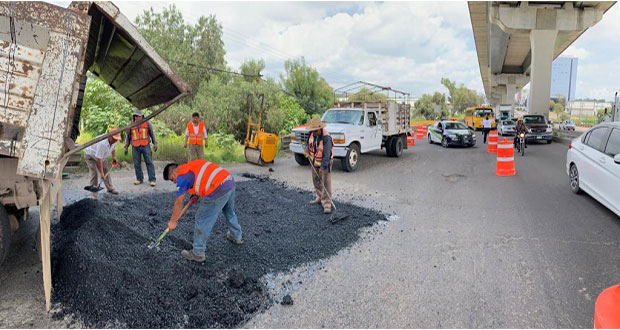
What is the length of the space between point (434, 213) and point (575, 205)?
2666 millimetres

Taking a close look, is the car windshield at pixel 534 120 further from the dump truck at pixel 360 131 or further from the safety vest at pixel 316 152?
the safety vest at pixel 316 152

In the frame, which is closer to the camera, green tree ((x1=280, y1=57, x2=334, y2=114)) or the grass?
the grass

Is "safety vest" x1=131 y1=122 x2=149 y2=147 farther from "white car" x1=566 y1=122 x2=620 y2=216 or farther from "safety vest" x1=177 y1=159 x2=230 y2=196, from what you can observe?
"white car" x1=566 y1=122 x2=620 y2=216

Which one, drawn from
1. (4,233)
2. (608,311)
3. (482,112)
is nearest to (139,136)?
(4,233)

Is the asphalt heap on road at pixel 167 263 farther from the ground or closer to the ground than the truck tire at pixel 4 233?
closer to the ground

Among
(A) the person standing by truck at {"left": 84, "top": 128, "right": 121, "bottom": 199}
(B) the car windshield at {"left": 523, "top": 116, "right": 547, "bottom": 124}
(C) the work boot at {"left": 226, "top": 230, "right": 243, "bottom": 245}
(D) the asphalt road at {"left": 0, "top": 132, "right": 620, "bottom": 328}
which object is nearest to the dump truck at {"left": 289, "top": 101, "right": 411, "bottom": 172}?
(D) the asphalt road at {"left": 0, "top": 132, "right": 620, "bottom": 328}

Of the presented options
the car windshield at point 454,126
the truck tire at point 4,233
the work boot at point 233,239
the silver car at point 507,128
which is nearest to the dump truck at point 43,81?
the truck tire at point 4,233

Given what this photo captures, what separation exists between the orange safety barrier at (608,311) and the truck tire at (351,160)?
29.0 ft

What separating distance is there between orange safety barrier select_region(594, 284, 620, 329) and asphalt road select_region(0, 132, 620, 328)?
120cm

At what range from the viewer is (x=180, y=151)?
39.5 feet

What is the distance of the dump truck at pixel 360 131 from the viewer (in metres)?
11.0

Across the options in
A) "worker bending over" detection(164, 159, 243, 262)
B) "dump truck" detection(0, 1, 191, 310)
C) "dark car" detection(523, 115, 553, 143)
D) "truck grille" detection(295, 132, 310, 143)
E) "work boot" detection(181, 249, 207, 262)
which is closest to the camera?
"dump truck" detection(0, 1, 191, 310)

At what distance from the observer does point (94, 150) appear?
703 cm

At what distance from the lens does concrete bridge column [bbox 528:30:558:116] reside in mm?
25359
